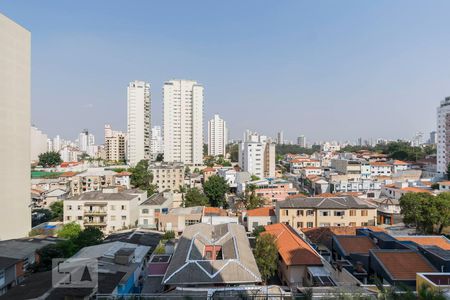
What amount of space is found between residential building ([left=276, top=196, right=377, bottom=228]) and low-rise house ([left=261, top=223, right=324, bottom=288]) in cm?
492

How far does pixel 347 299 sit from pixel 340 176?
83.2 feet

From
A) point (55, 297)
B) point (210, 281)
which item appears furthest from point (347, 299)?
point (55, 297)

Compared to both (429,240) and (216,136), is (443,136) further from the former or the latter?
(216,136)

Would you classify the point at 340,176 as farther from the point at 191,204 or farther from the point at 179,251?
the point at 179,251

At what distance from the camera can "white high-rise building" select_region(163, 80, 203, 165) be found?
141 feet

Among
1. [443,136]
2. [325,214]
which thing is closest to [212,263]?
[325,214]

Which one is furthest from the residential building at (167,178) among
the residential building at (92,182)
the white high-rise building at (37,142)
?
the white high-rise building at (37,142)

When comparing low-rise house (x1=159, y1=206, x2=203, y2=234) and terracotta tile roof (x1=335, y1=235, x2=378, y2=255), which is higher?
terracotta tile roof (x1=335, y1=235, x2=378, y2=255)

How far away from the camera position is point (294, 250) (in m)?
9.05

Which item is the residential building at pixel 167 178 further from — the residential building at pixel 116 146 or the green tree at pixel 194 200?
the residential building at pixel 116 146

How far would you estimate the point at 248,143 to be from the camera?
37.2m

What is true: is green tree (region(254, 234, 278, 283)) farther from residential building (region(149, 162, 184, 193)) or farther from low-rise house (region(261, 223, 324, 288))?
residential building (region(149, 162, 184, 193))

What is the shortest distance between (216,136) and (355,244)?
51.0 meters

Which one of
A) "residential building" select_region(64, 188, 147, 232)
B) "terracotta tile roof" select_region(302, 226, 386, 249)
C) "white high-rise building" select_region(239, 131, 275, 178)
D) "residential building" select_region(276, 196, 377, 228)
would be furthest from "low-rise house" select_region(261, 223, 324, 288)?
"white high-rise building" select_region(239, 131, 275, 178)
